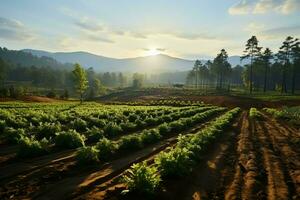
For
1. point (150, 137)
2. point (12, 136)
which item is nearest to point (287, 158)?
point (150, 137)

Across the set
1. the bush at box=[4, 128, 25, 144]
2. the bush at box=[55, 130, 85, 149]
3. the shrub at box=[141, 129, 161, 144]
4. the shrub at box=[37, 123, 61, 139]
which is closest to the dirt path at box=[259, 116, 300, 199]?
the shrub at box=[141, 129, 161, 144]

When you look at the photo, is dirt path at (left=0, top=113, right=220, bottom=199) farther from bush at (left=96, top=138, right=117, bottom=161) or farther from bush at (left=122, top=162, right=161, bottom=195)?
bush at (left=122, top=162, right=161, bottom=195)

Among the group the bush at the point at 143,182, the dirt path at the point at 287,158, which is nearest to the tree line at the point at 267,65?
the dirt path at the point at 287,158

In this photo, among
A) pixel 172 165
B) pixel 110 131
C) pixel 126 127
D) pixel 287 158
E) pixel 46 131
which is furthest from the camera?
pixel 126 127

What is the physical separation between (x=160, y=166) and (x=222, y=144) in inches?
350

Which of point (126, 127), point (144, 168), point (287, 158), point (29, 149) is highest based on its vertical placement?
point (144, 168)

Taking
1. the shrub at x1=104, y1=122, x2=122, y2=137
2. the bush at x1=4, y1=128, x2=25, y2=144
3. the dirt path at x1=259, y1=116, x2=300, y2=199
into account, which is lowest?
the dirt path at x1=259, y1=116, x2=300, y2=199

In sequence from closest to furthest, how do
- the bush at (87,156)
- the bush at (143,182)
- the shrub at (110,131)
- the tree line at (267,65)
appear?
1. the bush at (143,182)
2. the bush at (87,156)
3. the shrub at (110,131)
4. the tree line at (267,65)

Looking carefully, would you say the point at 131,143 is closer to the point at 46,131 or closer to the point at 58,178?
the point at 46,131

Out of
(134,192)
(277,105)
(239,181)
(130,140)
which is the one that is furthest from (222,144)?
(277,105)

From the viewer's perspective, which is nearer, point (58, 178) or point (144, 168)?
point (144, 168)

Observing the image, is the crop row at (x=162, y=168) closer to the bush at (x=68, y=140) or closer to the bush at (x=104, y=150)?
the bush at (x=104, y=150)

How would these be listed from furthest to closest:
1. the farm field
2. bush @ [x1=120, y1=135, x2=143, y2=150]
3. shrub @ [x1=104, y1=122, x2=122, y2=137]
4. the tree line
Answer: the tree line < shrub @ [x1=104, y1=122, x2=122, y2=137] < bush @ [x1=120, y1=135, x2=143, y2=150] < the farm field

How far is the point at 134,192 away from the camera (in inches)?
388
